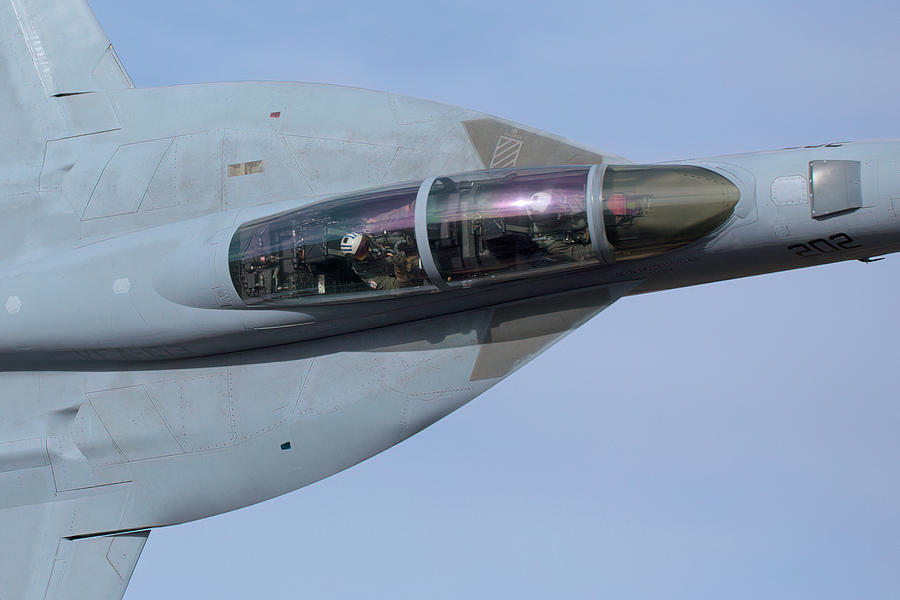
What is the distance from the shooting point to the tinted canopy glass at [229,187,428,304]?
423 inches

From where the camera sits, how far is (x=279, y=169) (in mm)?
12188

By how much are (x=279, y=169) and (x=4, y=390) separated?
173 inches

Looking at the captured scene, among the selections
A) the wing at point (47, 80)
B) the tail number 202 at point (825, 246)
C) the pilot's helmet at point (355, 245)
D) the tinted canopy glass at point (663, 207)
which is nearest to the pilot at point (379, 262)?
the pilot's helmet at point (355, 245)

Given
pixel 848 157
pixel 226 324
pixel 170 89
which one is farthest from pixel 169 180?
pixel 848 157

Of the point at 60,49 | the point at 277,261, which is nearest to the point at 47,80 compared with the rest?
the point at 60,49

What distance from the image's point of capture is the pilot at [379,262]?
35.2 ft

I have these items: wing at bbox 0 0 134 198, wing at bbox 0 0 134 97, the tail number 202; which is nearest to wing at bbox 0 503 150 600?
wing at bbox 0 0 134 198

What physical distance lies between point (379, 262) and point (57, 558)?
209 inches

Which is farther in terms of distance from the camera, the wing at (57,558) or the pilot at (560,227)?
the wing at (57,558)

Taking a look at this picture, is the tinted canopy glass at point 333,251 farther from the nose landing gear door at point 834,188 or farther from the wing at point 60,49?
the nose landing gear door at point 834,188

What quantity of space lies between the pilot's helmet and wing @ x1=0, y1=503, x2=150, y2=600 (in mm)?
4322

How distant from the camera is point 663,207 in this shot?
1016cm

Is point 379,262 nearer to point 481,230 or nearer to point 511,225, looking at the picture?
point 481,230

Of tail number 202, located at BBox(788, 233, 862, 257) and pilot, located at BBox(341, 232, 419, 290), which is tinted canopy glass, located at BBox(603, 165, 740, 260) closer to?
tail number 202, located at BBox(788, 233, 862, 257)
